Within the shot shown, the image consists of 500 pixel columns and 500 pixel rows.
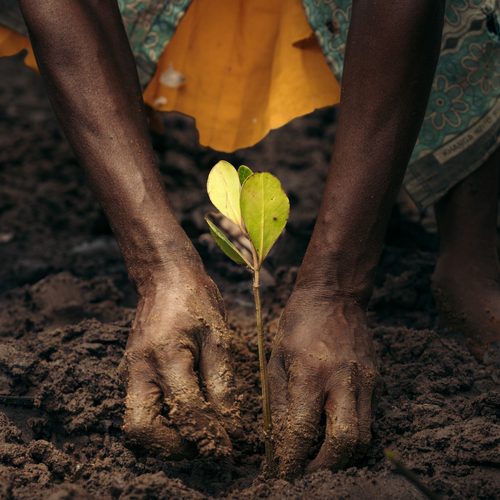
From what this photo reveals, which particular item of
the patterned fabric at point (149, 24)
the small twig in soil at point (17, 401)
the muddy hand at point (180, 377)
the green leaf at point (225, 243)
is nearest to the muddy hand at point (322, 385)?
the muddy hand at point (180, 377)

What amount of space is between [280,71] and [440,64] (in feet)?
1.68

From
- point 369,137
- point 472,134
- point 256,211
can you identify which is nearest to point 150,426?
point 256,211

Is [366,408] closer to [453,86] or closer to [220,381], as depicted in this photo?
[220,381]

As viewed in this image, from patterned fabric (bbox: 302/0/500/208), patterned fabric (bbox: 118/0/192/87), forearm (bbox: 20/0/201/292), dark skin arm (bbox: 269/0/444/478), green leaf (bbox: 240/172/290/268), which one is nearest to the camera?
green leaf (bbox: 240/172/290/268)

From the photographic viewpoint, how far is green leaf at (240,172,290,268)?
82 centimetres

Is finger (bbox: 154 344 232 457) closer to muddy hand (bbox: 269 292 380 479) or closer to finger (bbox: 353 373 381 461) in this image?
muddy hand (bbox: 269 292 380 479)

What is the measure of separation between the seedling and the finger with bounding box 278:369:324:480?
0.12 feet

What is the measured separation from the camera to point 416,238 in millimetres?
2018

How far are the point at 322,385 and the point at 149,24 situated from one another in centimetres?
124

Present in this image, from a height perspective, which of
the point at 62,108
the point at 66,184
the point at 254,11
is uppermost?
the point at 254,11

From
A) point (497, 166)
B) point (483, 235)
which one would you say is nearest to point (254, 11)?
point (497, 166)

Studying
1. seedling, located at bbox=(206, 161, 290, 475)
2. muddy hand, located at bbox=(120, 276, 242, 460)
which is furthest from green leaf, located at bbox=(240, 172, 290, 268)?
muddy hand, located at bbox=(120, 276, 242, 460)

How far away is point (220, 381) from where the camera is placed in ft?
2.97

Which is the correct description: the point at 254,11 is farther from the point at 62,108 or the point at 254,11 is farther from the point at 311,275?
the point at 311,275
